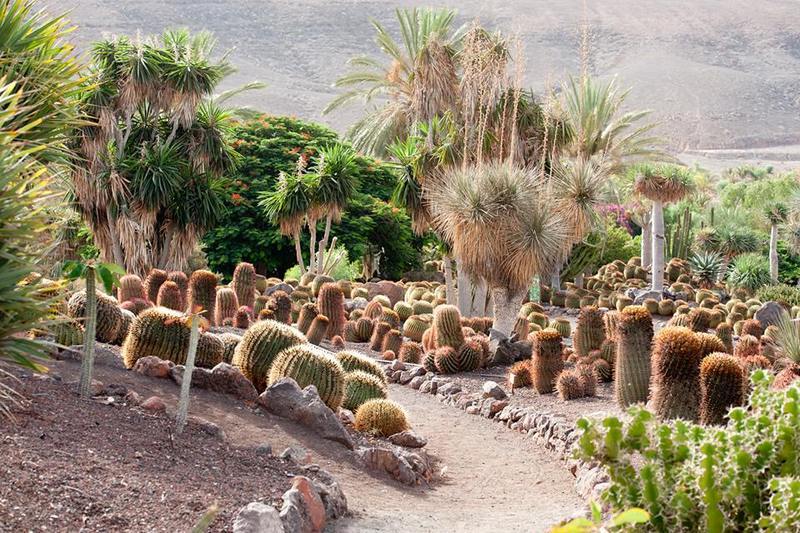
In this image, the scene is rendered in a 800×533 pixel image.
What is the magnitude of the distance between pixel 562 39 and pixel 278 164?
77.6 meters

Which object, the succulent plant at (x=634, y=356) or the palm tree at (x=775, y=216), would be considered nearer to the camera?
the succulent plant at (x=634, y=356)

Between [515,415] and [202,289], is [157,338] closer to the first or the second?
[515,415]

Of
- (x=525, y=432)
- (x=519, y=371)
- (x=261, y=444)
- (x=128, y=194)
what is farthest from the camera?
(x=128, y=194)

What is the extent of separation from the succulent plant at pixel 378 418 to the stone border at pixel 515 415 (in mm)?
1673

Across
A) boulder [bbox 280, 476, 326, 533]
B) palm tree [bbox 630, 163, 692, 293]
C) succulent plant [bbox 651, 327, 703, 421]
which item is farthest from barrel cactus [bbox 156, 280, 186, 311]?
palm tree [bbox 630, 163, 692, 293]

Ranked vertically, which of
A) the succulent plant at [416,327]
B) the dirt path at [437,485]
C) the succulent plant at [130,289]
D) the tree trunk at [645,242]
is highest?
the tree trunk at [645,242]

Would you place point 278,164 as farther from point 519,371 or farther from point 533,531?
point 533,531

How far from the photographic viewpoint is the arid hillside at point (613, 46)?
8712 cm

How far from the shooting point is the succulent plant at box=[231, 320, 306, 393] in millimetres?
9398

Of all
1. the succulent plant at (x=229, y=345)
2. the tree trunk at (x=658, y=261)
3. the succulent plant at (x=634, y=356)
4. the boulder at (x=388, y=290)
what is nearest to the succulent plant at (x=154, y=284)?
the succulent plant at (x=229, y=345)

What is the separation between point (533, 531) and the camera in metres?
6.96

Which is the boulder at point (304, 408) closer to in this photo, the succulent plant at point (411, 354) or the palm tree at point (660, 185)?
the succulent plant at point (411, 354)

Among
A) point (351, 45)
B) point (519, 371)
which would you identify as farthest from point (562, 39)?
point (519, 371)

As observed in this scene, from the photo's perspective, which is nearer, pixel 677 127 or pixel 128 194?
pixel 128 194
